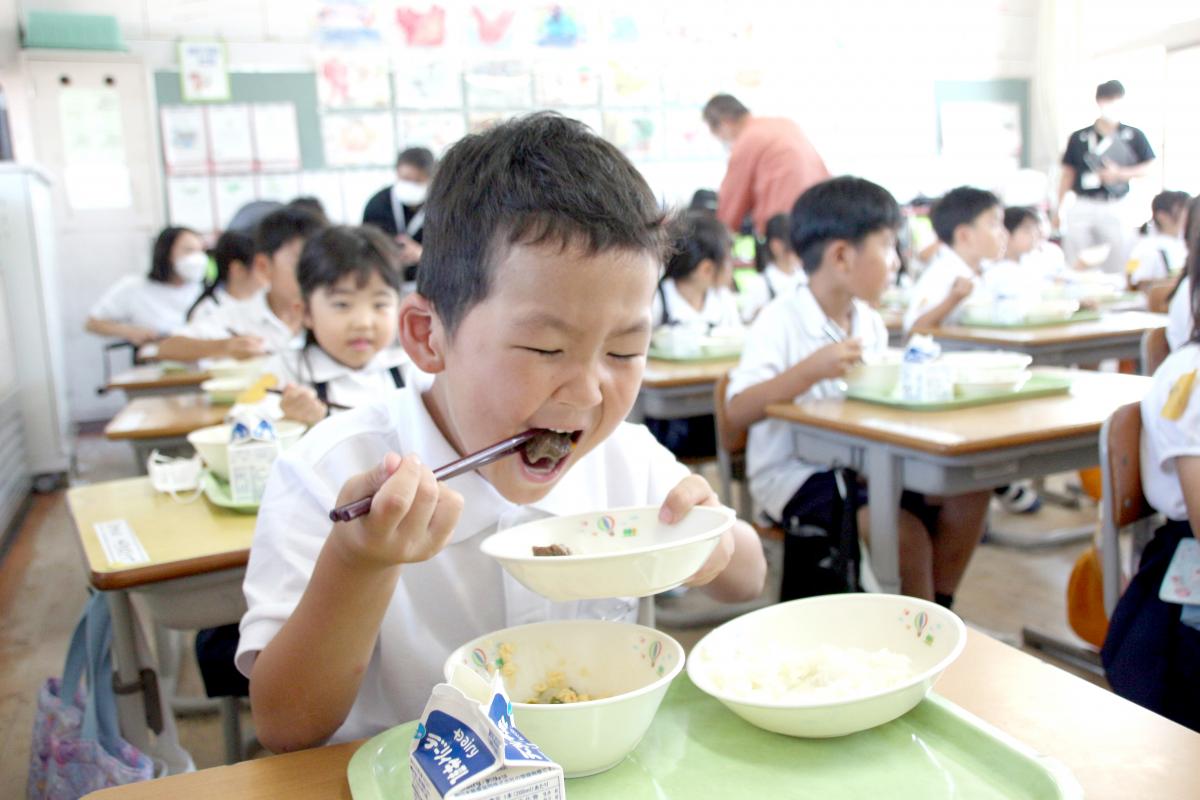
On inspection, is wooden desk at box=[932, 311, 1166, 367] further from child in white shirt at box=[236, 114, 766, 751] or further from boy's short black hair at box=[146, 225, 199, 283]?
boy's short black hair at box=[146, 225, 199, 283]

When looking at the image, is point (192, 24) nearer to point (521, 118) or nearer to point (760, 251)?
point (760, 251)

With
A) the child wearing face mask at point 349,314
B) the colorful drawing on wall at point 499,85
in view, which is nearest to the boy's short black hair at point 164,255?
the colorful drawing on wall at point 499,85

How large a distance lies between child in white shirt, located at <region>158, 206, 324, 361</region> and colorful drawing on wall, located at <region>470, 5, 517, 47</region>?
4.33 m

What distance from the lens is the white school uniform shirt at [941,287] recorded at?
381 cm

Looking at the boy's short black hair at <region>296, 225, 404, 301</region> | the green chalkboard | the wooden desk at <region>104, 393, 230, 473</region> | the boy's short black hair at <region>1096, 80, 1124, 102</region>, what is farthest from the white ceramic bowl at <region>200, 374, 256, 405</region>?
the boy's short black hair at <region>1096, 80, 1124, 102</region>

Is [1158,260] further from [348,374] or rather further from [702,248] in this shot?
[348,374]

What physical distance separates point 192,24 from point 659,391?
533 centimetres

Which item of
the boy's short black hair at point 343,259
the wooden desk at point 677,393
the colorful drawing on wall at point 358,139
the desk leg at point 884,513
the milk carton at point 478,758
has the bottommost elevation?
the desk leg at point 884,513

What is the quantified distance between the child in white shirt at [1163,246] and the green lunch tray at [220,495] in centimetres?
514

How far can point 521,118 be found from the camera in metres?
0.95

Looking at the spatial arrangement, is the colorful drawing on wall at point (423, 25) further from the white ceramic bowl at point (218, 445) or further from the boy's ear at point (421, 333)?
the boy's ear at point (421, 333)

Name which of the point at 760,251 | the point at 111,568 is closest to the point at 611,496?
the point at 111,568

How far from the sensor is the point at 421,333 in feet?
3.18

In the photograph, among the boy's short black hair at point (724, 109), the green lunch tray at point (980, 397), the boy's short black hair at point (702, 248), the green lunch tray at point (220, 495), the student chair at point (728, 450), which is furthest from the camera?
the boy's short black hair at point (724, 109)
